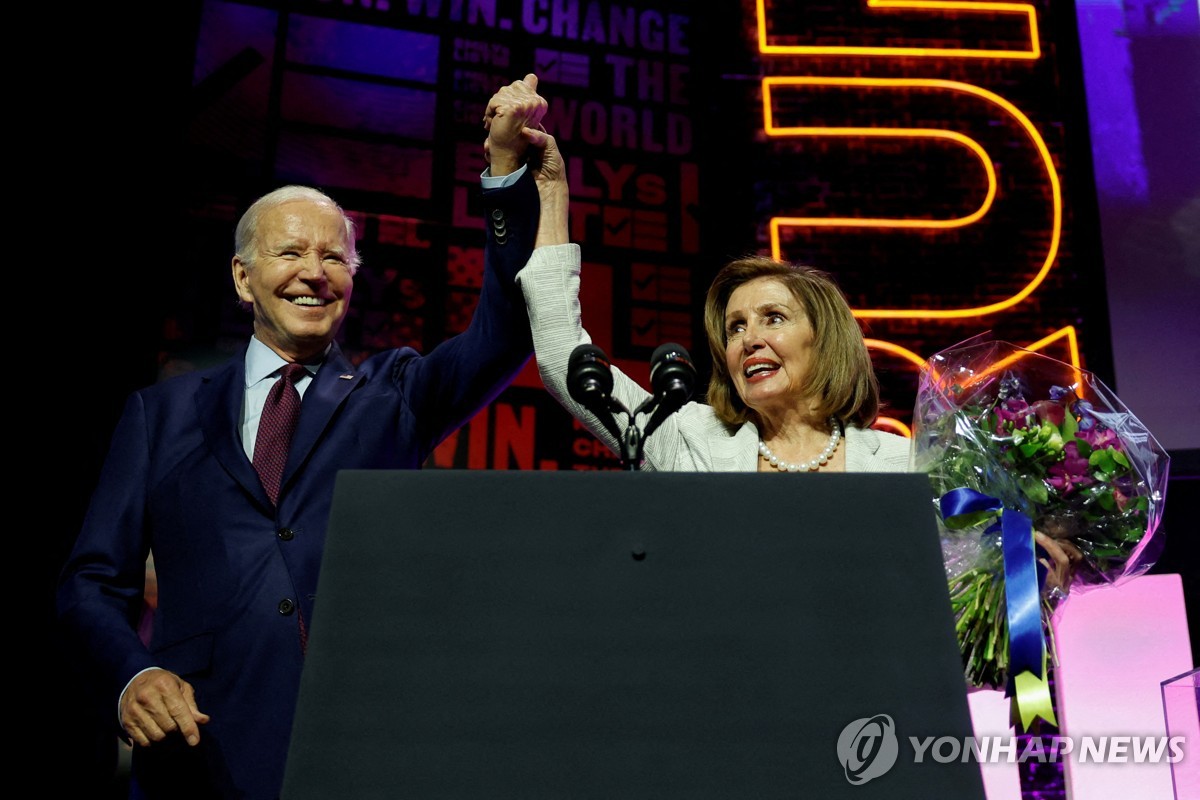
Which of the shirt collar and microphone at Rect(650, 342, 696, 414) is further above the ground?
the shirt collar

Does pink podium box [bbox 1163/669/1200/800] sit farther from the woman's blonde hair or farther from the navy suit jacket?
the navy suit jacket

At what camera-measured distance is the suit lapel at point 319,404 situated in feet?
6.14

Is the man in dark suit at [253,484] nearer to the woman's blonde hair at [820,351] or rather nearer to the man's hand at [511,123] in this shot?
the man's hand at [511,123]

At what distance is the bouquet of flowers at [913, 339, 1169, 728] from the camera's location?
157 cm

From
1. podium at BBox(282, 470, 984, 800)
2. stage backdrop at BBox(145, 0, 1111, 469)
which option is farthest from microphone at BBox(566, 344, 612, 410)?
stage backdrop at BBox(145, 0, 1111, 469)

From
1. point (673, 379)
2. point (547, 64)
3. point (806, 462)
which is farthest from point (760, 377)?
point (547, 64)

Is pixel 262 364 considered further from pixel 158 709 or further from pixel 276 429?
pixel 158 709

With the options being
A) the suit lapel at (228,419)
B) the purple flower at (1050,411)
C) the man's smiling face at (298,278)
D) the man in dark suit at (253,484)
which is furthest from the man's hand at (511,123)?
the purple flower at (1050,411)

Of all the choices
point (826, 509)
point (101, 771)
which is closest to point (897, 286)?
Result: point (101, 771)

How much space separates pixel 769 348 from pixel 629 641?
1106 mm

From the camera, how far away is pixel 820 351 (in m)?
2.06

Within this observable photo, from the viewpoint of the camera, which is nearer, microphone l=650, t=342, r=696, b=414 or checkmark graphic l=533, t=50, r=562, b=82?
microphone l=650, t=342, r=696, b=414

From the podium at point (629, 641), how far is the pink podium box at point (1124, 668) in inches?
90.9

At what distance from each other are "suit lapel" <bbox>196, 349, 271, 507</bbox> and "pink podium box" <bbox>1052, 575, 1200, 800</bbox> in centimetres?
228
